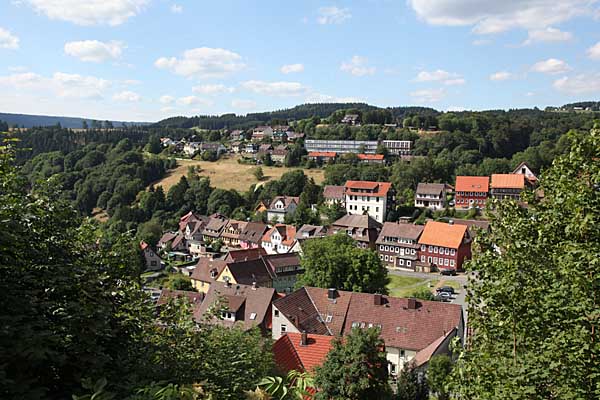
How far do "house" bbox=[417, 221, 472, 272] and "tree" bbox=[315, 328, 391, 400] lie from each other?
123ft

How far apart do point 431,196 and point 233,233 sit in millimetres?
30455

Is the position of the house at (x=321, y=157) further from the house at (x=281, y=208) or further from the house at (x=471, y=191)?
the house at (x=471, y=191)

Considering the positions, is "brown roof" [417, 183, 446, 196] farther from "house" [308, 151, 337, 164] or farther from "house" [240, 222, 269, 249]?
"house" [308, 151, 337, 164]

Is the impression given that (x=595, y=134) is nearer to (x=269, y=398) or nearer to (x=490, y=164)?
(x=269, y=398)

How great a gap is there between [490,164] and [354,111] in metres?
81.0

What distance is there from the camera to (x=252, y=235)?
67438mm

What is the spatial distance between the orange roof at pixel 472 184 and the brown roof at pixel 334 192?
17930 millimetres

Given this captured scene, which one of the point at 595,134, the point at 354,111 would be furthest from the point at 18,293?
the point at 354,111

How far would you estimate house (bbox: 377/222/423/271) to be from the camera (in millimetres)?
54925

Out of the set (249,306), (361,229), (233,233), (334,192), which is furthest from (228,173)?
(249,306)

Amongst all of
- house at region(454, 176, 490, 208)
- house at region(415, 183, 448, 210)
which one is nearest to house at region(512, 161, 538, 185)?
house at region(454, 176, 490, 208)

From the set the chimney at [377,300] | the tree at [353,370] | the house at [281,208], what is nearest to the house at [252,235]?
the house at [281,208]

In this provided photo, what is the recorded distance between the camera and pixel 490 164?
83.7 m

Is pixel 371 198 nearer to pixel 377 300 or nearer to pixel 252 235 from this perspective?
pixel 252 235
